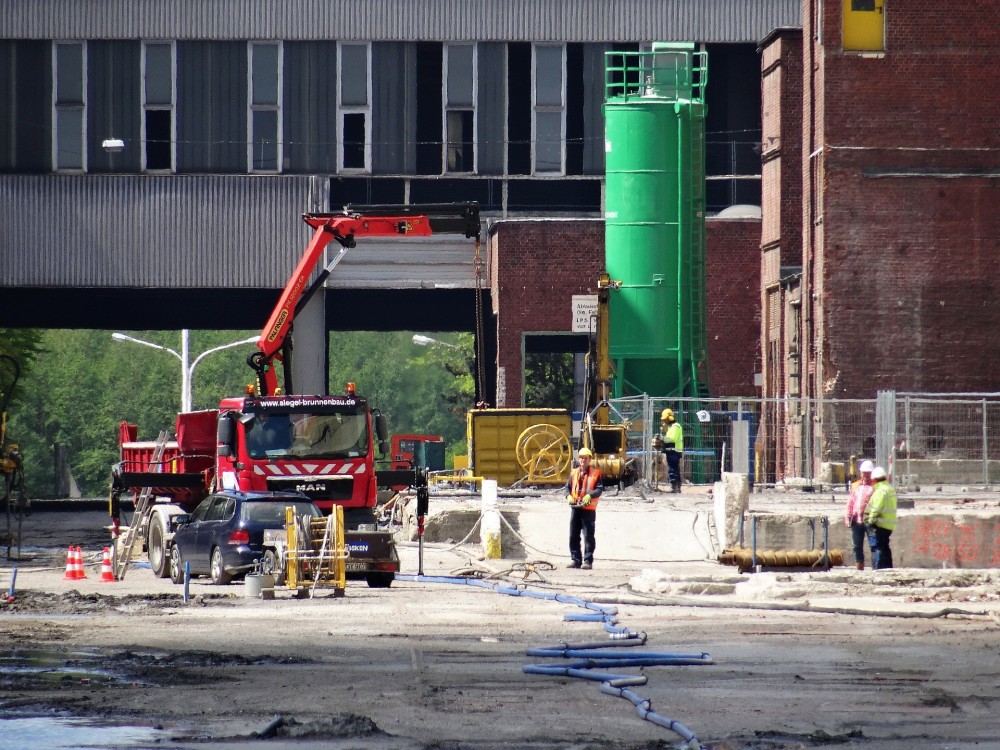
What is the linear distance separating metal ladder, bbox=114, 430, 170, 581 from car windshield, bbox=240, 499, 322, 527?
3001mm

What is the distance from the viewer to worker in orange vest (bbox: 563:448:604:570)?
27219 mm

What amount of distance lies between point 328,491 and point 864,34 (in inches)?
766

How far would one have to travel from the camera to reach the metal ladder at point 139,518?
26578 mm

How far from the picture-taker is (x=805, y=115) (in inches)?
1662

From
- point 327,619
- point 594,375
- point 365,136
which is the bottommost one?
point 327,619

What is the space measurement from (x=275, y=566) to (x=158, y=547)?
4.79 metres

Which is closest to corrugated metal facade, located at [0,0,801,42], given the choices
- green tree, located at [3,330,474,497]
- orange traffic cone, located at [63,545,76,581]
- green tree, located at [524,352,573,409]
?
orange traffic cone, located at [63,545,76,581]

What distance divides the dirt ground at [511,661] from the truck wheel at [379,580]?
1.74 feet

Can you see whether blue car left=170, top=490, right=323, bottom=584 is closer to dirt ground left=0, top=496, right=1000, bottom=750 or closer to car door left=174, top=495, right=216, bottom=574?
car door left=174, top=495, right=216, bottom=574

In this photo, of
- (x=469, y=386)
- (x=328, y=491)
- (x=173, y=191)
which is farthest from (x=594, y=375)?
(x=469, y=386)

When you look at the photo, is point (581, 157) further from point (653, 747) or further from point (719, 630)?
point (653, 747)

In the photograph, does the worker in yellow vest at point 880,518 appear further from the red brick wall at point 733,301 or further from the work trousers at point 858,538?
the red brick wall at point 733,301

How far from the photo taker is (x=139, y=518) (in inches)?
1119

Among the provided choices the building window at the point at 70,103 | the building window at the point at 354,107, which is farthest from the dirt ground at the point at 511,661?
the building window at the point at 70,103
